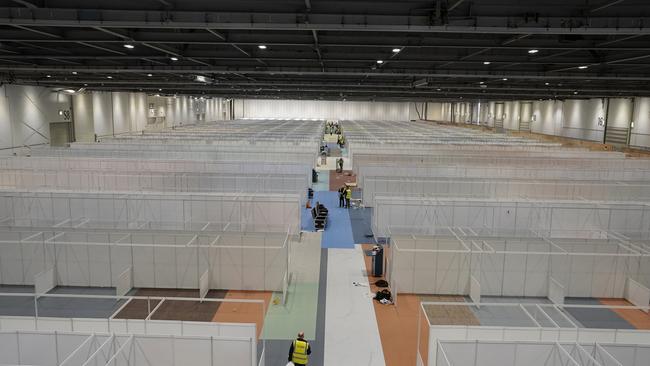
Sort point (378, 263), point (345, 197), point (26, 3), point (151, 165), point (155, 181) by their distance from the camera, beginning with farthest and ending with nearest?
point (345, 197) < point (151, 165) < point (155, 181) < point (378, 263) < point (26, 3)

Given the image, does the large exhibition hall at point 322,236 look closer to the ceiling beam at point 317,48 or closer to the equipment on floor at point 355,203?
the ceiling beam at point 317,48

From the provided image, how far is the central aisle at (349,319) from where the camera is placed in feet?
44.8

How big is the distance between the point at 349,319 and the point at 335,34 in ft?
35.0

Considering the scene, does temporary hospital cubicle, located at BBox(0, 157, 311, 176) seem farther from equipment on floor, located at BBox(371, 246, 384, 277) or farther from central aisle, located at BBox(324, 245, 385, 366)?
equipment on floor, located at BBox(371, 246, 384, 277)

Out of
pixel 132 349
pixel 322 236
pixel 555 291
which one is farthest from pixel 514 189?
pixel 132 349

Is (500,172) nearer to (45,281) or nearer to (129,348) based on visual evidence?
(45,281)

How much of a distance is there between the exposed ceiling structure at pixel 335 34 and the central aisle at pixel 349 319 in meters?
9.25

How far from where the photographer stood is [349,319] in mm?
15883

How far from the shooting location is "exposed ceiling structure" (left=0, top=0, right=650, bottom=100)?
13.4m

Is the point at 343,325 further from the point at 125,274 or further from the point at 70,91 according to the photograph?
the point at 70,91

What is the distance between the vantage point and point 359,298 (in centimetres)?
1758

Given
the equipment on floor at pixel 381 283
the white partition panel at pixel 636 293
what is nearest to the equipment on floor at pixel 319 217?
the equipment on floor at pixel 381 283

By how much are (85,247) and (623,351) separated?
17449 millimetres

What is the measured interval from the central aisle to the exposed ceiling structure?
9246 millimetres
